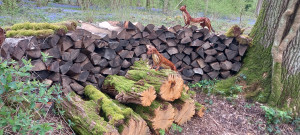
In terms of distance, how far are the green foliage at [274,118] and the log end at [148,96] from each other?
2075mm

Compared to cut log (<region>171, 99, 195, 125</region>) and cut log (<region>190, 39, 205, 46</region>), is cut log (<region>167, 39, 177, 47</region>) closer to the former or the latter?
cut log (<region>190, 39, 205, 46</region>)

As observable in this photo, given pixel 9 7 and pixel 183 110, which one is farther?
pixel 9 7

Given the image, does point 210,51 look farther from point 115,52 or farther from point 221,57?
point 115,52

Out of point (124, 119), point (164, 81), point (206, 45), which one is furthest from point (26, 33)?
point (206, 45)

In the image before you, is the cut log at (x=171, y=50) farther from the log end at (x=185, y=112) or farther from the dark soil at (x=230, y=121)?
the log end at (x=185, y=112)

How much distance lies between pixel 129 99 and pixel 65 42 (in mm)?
1323

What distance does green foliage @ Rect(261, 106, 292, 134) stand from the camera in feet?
12.7

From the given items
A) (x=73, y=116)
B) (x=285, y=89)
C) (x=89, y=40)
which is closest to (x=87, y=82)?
(x=89, y=40)

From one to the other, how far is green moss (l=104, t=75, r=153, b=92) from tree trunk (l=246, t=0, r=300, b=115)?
8.40 ft

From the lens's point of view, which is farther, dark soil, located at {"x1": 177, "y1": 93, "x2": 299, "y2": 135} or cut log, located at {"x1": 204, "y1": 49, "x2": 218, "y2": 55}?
cut log, located at {"x1": 204, "y1": 49, "x2": 218, "y2": 55}

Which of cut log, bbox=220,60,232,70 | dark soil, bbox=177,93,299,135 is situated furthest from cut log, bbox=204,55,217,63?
dark soil, bbox=177,93,299,135

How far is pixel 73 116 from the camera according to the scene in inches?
117

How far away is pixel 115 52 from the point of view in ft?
13.6

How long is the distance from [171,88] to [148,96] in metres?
0.45
